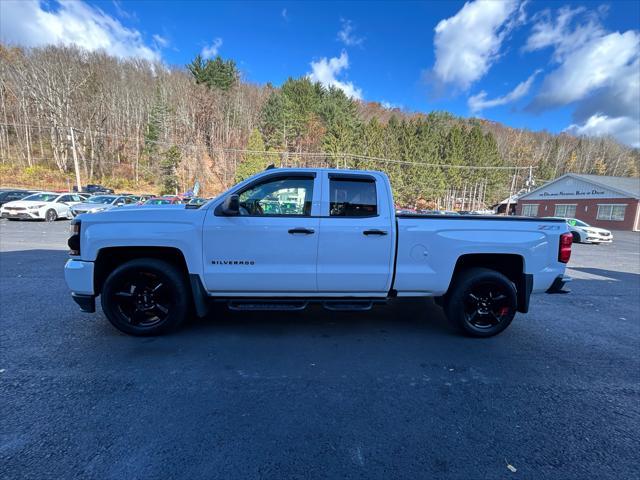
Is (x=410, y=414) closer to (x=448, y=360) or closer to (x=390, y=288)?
(x=448, y=360)

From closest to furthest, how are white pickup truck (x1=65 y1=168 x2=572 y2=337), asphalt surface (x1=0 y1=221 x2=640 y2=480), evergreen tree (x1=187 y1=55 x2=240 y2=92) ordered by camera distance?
asphalt surface (x1=0 y1=221 x2=640 y2=480), white pickup truck (x1=65 y1=168 x2=572 y2=337), evergreen tree (x1=187 y1=55 x2=240 y2=92)

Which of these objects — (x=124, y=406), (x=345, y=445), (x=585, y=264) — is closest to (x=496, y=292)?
(x=345, y=445)

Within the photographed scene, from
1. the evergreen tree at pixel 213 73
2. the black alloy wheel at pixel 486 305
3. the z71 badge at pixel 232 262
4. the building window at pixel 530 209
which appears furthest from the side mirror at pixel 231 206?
the evergreen tree at pixel 213 73

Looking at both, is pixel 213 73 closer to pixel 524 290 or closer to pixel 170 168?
pixel 170 168

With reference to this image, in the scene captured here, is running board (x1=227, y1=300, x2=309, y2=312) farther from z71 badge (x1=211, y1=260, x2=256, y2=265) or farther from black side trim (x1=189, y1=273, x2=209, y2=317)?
z71 badge (x1=211, y1=260, x2=256, y2=265)

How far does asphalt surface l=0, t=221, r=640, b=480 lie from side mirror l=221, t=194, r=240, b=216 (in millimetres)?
1523

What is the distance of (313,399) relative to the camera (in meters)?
2.61

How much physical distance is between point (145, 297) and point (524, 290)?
15.3ft

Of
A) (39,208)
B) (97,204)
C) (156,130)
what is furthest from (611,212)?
(156,130)

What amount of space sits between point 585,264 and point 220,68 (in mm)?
55800

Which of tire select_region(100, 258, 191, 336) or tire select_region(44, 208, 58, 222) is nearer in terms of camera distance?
tire select_region(100, 258, 191, 336)

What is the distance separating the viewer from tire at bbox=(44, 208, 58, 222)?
17.1 metres

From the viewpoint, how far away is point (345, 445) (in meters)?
2.12

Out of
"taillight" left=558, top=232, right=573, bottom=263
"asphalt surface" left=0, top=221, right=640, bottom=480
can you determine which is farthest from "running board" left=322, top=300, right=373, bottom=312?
"taillight" left=558, top=232, right=573, bottom=263
